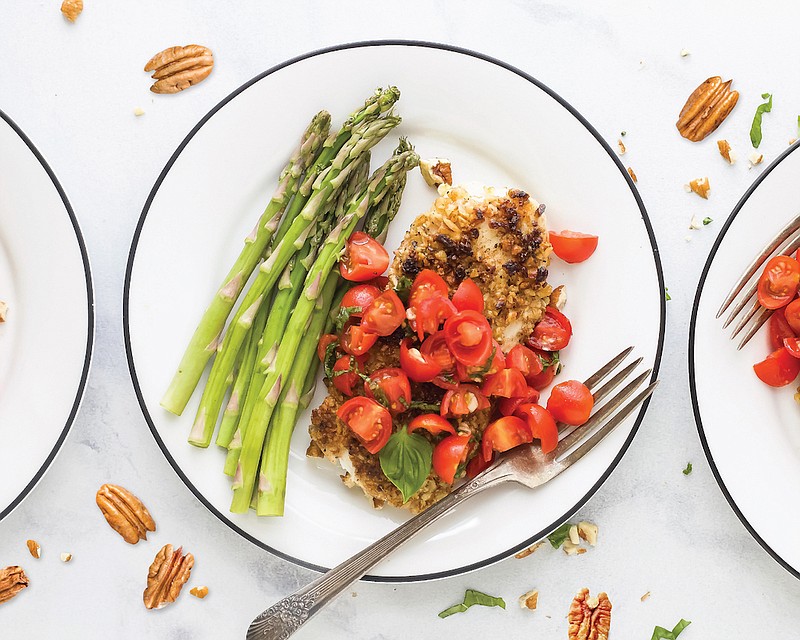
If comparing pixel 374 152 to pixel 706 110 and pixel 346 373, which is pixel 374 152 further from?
pixel 706 110

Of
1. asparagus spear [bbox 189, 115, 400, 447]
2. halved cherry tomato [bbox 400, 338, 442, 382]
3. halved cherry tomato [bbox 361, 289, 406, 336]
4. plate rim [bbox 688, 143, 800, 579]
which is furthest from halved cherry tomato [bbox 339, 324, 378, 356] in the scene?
plate rim [bbox 688, 143, 800, 579]

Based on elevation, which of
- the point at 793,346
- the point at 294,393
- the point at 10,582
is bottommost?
the point at 10,582

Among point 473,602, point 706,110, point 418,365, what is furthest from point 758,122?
point 473,602

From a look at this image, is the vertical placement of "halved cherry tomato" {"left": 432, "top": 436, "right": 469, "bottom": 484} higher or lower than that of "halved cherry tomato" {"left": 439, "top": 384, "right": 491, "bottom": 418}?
lower

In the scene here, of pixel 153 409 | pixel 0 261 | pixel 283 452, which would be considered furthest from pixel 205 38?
pixel 283 452

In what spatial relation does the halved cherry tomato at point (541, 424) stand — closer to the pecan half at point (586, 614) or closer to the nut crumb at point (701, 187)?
the pecan half at point (586, 614)

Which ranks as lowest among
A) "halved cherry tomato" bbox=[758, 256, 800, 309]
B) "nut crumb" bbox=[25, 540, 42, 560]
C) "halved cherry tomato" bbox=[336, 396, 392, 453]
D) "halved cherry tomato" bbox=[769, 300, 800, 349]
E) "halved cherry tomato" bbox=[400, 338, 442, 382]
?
"nut crumb" bbox=[25, 540, 42, 560]

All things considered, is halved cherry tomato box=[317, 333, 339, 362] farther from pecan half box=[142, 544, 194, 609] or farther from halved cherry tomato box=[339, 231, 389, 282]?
pecan half box=[142, 544, 194, 609]

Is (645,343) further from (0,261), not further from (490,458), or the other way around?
(0,261)
